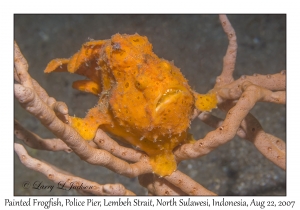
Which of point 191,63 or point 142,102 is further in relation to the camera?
point 191,63

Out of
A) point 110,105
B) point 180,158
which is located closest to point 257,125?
point 180,158

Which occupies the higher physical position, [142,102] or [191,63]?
[191,63]

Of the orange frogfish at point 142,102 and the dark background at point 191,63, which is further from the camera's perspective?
the dark background at point 191,63

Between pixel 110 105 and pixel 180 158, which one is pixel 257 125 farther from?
pixel 110 105

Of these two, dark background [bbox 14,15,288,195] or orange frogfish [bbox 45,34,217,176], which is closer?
orange frogfish [bbox 45,34,217,176]
